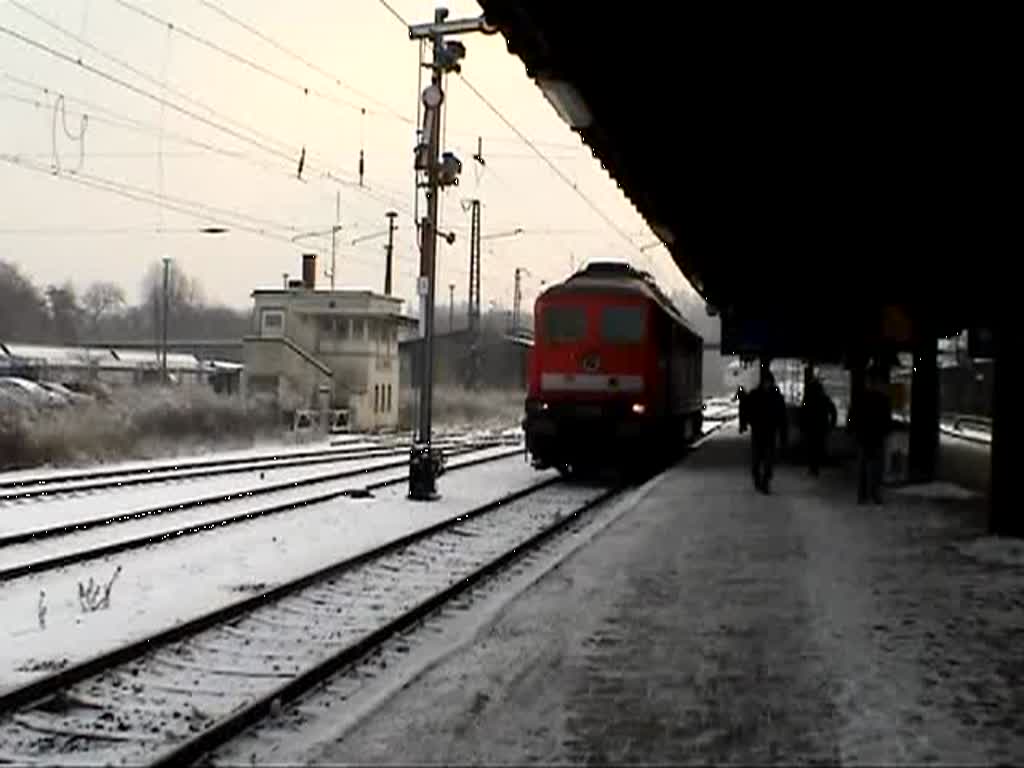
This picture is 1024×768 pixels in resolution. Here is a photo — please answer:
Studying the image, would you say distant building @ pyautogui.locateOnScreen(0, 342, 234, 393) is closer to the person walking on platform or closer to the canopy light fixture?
the person walking on platform

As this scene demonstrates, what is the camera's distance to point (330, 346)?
217ft

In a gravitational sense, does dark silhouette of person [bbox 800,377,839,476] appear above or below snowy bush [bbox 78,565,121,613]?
above

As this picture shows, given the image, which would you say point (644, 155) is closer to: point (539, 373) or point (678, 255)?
point (539, 373)

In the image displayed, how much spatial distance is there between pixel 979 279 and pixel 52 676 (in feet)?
56.9

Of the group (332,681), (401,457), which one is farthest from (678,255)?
(332,681)

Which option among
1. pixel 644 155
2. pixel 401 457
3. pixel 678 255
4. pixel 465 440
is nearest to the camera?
pixel 644 155

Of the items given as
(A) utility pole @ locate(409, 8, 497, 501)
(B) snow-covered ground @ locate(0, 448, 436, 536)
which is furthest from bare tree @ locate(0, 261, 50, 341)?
(A) utility pole @ locate(409, 8, 497, 501)

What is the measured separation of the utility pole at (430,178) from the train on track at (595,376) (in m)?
4.44

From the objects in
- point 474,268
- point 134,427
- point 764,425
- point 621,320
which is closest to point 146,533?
point 764,425

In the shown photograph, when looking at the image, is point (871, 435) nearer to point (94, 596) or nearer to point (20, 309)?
point (94, 596)

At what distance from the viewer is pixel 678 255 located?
94.0 ft

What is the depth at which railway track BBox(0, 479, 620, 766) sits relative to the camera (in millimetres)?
6969

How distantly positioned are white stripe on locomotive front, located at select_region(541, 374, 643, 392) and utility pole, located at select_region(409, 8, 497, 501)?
480 cm

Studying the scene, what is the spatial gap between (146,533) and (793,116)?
8.67 m
